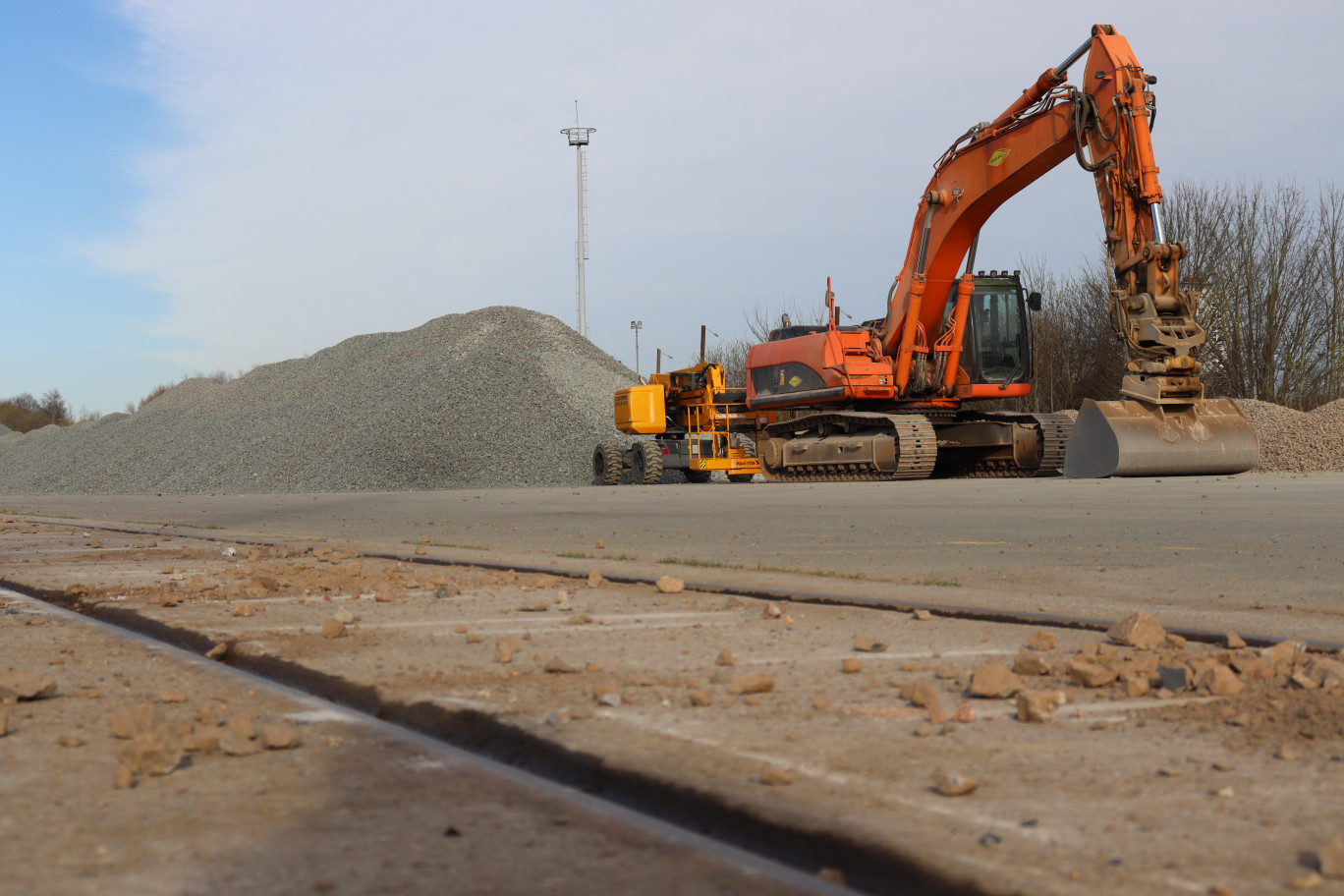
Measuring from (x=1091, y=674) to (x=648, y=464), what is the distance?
25078 millimetres

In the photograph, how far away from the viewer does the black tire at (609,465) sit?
30.1 m

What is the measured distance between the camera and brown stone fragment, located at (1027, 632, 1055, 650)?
13.6 feet

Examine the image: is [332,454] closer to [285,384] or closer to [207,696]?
[285,384]

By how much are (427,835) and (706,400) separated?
Answer: 26.3 m

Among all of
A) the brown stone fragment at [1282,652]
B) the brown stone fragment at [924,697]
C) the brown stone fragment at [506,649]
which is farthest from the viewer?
the brown stone fragment at [506,649]

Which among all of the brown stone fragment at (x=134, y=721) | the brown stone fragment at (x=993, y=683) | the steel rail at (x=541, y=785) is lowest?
the steel rail at (x=541, y=785)

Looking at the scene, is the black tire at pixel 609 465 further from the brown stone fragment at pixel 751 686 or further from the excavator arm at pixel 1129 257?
the brown stone fragment at pixel 751 686

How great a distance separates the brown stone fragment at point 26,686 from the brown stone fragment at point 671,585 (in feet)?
9.98

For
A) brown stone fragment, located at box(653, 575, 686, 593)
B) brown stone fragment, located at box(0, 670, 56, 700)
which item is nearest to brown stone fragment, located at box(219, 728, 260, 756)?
brown stone fragment, located at box(0, 670, 56, 700)

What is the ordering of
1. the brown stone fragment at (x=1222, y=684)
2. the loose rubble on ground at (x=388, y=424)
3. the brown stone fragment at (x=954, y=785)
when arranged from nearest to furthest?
the brown stone fragment at (x=954, y=785) → the brown stone fragment at (x=1222, y=684) → the loose rubble on ground at (x=388, y=424)

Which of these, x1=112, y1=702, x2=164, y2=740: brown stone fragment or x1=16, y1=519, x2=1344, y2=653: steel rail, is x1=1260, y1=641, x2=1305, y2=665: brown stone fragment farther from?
x1=112, y1=702, x2=164, y2=740: brown stone fragment

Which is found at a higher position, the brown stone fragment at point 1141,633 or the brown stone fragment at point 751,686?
the brown stone fragment at point 1141,633

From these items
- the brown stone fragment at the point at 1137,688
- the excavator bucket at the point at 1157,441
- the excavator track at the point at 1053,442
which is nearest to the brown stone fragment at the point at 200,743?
the brown stone fragment at the point at 1137,688

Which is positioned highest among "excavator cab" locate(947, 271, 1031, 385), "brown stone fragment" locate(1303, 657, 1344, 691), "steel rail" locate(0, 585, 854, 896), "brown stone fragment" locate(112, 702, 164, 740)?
"excavator cab" locate(947, 271, 1031, 385)
